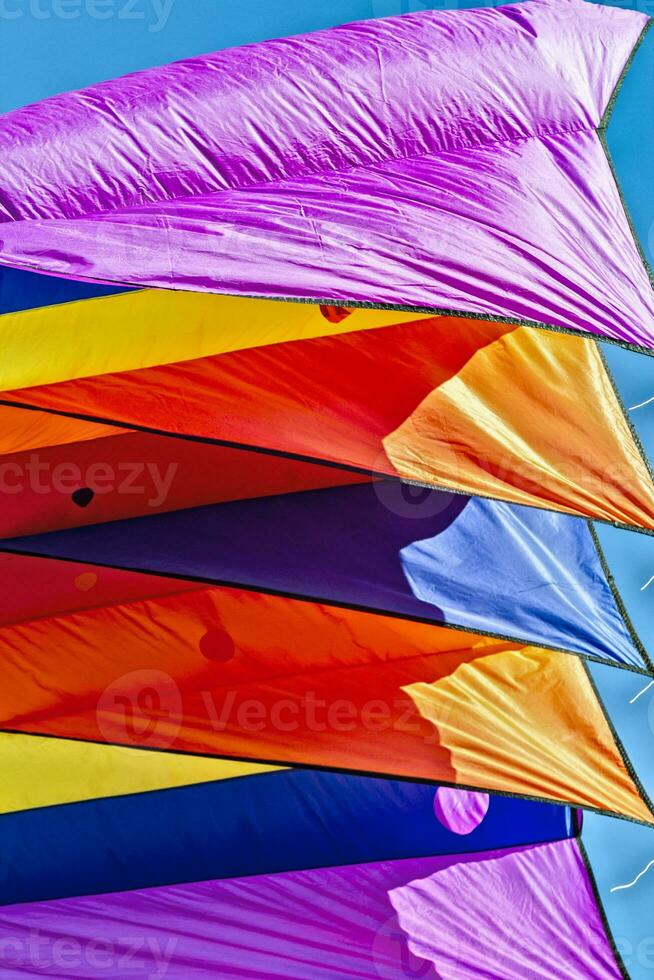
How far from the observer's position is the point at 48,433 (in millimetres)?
3797

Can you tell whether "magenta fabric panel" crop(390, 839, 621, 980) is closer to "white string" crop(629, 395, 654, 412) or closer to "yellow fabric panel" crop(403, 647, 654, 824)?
"yellow fabric panel" crop(403, 647, 654, 824)

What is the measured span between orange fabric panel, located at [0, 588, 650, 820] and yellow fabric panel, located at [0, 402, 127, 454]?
0.54 m

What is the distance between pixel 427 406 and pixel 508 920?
152 cm

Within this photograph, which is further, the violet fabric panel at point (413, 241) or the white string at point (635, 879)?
the white string at point (635, 879)

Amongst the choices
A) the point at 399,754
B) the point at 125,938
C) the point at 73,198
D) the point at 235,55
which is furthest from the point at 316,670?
the point at 235,55

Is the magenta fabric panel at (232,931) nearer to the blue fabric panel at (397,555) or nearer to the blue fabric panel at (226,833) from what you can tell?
the blue fabric panel at (226,833)

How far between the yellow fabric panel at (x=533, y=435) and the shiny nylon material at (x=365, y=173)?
393 millimetres

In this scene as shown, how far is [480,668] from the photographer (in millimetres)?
3648

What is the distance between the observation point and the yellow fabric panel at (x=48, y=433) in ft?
12.4

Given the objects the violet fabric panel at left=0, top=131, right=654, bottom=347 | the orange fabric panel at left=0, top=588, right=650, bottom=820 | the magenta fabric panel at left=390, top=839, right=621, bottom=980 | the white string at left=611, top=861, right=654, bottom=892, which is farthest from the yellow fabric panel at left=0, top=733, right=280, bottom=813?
the violet fabric panel at left=0, top=131, right=654, bottom=347

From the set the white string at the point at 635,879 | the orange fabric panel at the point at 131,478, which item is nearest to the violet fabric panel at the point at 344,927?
the white string at the point at 635,879

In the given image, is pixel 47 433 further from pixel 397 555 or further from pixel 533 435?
pixel 533 435

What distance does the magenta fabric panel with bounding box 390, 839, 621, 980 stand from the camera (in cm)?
346

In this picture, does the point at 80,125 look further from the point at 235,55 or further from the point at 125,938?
the point at 125,938
